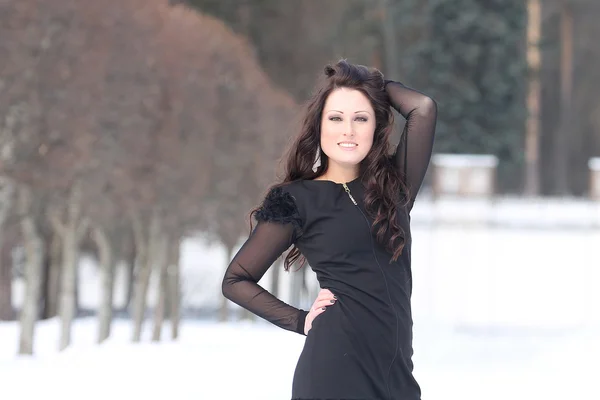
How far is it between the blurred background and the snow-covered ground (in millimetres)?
50

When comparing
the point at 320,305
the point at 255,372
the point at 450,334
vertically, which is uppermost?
the point at 320,305

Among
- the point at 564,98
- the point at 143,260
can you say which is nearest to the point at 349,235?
the point at 143,260

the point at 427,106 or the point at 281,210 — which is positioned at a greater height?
the point at 427,106

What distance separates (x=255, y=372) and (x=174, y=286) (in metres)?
19.5

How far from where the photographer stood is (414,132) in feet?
15.7

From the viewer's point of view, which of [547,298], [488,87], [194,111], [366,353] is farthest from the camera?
[488,87]

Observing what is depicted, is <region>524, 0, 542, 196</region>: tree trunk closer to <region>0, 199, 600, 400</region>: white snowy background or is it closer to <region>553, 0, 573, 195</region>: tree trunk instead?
<region>553, 0, 573, 195</region>: tree trunk

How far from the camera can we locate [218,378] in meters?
12.6

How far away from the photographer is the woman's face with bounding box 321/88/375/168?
15.3 ft

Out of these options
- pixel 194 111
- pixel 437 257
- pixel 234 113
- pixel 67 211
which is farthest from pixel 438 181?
pixel 67 211

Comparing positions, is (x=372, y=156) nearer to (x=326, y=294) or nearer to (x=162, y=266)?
(x=326, y=294)

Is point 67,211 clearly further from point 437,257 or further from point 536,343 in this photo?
point 437,257

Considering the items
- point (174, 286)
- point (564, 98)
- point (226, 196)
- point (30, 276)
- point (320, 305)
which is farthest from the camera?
point (564, 98)

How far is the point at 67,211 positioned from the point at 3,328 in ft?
10.4
